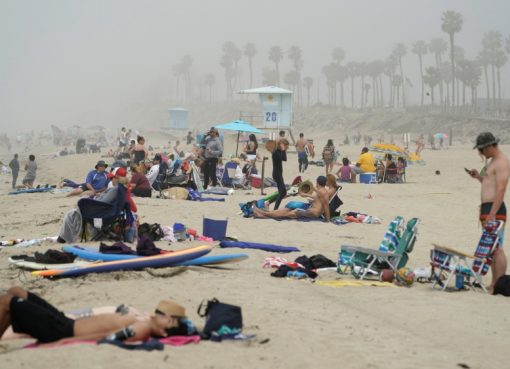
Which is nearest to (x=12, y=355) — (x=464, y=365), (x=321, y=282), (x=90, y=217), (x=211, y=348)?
(x=211, y=348)

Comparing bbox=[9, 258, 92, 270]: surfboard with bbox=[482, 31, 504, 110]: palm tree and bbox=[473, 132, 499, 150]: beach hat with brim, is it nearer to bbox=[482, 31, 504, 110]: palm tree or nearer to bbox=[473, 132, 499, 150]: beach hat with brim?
bbox=[473, 132, 499, 150]: beach hat with brim

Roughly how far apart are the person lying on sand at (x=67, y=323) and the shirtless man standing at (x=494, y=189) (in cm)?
385

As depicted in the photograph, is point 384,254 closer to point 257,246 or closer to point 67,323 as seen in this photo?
point 257,246

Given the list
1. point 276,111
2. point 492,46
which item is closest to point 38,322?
point 276,111

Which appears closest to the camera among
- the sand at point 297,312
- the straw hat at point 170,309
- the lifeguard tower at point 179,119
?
the sand at point 297,312

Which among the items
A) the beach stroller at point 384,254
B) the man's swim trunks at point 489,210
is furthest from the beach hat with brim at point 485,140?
the beach stroller at point 384,254

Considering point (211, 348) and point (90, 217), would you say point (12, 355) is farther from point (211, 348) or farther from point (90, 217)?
point (90, 217)

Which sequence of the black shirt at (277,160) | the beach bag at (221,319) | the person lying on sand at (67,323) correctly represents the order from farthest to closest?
the black shirt at (277,160), the beach bag at (221,319), the person lying on sand at (67,323)

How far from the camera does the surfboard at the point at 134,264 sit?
24.5ft

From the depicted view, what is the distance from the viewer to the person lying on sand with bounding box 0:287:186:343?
197 inches

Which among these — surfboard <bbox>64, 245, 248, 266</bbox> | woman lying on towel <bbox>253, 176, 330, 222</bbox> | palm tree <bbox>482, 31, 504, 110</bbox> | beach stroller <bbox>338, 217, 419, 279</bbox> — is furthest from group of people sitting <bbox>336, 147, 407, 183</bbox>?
palm tree <bbox>482, 31, 504, 110</bbox>

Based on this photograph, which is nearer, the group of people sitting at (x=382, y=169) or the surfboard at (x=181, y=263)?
the surfboard at (x=181, y=263)

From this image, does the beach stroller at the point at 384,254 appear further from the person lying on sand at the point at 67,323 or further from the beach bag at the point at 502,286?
the person lying on sand at the point at 67,323

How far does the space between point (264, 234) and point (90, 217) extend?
9.53 feet
